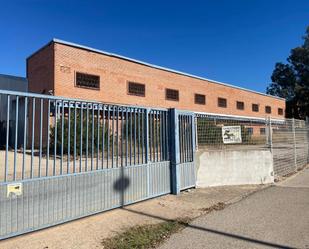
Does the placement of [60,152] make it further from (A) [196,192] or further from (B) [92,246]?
(A) [196,192]

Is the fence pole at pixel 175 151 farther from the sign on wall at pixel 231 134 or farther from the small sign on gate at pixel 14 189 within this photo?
→ the small sign on gate at pixel 14 189

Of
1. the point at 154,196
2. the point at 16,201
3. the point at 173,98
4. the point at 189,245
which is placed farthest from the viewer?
the point at 173,98

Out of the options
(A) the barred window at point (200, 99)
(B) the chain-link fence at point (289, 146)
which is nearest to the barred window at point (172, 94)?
(A) the barred window at point (200, 99)

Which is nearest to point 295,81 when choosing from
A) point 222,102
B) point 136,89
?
point 222,102

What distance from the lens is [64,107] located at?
5.65 m

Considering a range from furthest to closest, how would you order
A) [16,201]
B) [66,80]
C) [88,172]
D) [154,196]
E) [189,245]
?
[66,80]
[154,196]
[88,172]
[16,201]
[189,245]

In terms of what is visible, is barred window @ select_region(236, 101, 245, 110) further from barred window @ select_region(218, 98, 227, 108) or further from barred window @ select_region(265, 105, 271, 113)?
barred window @ select_region(265, 105, 271, 113)

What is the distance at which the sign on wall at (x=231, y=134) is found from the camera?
9.56m

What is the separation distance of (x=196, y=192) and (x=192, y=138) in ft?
5.06

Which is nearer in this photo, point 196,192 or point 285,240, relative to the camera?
point 285,240

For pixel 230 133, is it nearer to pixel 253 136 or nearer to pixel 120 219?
pixel 253 136

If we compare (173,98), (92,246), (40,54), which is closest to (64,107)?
(92,246)

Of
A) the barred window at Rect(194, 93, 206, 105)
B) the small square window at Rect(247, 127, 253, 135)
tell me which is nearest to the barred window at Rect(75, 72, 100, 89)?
the barred window at Rect(194, 93, 206, 105)

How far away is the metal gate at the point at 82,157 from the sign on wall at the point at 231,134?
1488 millimetres
